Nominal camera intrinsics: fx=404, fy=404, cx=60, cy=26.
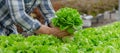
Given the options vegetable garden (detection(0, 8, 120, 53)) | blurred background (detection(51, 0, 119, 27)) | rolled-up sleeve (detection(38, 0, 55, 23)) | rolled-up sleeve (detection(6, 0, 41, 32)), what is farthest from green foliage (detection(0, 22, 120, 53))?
blurred background (detection(51, 0, 119, 27))

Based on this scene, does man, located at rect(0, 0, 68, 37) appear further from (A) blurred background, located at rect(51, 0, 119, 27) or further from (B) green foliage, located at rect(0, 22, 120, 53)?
(A) blurred background, located at rect(51, 0, 119, 27)

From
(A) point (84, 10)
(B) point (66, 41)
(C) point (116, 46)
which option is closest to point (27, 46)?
(B) point (66, 41)

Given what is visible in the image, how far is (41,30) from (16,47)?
0.78m

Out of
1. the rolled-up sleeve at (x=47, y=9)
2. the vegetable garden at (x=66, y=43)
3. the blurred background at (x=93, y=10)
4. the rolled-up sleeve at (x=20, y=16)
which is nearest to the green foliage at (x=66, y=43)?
the vegetable garden at (x=66, y=43)

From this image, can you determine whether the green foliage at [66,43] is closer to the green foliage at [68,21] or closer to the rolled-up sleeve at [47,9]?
the green foliage at [68,21]

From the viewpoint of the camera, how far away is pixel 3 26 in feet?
14.1

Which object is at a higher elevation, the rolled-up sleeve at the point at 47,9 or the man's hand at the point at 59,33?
the man's hand at the point at 59,33

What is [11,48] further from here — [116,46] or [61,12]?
[116,46]

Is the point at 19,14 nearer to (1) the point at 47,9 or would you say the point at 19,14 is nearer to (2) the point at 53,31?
(2) the point at 53,31

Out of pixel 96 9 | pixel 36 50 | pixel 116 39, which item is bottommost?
pixel 96 9

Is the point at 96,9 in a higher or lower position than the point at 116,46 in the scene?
lower

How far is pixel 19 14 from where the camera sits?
381 centimetres

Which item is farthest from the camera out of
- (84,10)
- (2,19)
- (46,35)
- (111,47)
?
(84,10)

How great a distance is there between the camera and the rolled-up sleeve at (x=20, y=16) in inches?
149
